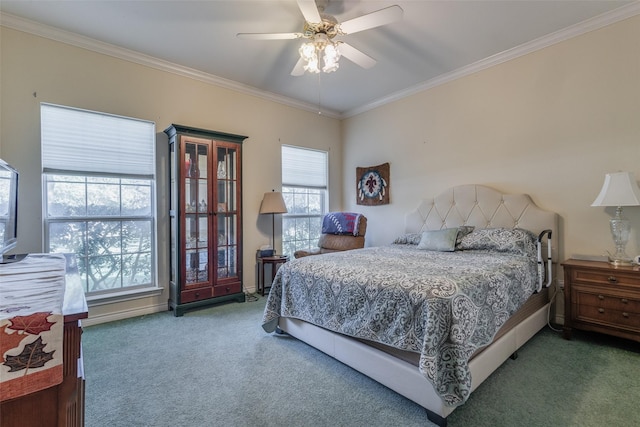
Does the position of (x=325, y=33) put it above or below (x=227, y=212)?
above

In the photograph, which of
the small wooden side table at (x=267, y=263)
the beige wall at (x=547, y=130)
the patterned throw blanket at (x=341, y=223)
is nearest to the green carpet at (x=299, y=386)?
the beige wall at (x=547, y=130)

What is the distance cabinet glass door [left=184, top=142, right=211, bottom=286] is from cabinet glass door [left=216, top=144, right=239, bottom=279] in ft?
0.48

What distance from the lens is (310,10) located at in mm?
1990

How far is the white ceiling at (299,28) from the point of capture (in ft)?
8.05

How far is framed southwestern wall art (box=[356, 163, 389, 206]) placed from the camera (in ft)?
14.8

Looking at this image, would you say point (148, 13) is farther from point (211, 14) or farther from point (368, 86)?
point (368, 86)

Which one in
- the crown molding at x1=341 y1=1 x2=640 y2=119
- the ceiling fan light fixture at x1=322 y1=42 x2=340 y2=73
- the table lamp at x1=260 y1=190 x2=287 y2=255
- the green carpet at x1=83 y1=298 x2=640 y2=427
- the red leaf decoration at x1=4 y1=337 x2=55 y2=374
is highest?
the crown molding at x1=341 y1=1 x2=640 y2=119

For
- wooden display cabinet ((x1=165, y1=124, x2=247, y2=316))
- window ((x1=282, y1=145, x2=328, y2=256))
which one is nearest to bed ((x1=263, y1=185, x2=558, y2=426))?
wooden display cabinet ((x1=165, y1=124, x2=247, y2=316))

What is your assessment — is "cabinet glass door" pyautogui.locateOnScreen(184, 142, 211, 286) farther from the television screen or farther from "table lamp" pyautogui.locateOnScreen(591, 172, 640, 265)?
"table lamp" pyautogui.locateOnScreen(591, 172, 640, 265)

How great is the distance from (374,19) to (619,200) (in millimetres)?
2454

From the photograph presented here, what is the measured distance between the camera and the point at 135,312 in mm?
3213

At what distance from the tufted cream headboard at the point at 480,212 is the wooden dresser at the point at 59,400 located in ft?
11.9

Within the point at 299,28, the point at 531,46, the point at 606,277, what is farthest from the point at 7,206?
the point at 531,46

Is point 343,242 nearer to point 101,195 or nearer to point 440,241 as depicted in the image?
point 440,241
